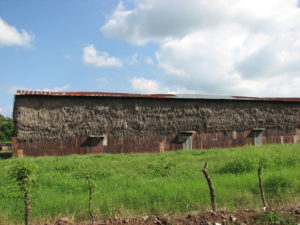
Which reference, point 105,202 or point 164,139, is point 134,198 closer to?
point 105,202

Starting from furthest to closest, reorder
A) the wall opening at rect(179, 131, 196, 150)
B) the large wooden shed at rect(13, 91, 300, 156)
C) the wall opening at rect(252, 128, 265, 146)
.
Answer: the wall opening at rect(252, 128, 265, 146)
the wall opening at rect(179, 131, 196, 150)
the large wooden shed at rect(13, 91, 300, 156)

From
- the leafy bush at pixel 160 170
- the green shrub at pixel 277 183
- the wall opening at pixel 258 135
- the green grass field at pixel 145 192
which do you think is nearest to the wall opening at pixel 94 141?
the green grass field at pixel 145 192

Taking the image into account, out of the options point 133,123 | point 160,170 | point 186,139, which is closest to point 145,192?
point 160,170

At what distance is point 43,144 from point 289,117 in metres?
16.8

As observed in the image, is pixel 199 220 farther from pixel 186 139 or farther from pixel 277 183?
pixel 186 139

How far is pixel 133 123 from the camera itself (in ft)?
46.9

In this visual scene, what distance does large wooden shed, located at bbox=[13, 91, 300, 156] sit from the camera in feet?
42.8

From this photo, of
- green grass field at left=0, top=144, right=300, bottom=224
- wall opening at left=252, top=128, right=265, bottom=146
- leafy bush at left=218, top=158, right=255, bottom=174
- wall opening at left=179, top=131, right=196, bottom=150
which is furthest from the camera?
wall opening at left=252, top=128, right=265, bottom=146

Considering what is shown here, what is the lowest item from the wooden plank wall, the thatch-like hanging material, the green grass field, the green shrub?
the green grass field

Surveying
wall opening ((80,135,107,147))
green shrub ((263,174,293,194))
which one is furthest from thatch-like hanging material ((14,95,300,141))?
green shrub ((263,174,293,194))

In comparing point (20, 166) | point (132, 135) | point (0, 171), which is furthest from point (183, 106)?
point (20, 166)

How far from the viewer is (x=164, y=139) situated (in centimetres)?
1466

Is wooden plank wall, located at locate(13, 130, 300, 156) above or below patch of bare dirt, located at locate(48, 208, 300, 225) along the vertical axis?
above

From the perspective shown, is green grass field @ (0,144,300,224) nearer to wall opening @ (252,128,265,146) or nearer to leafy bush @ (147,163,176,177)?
leafy bush @ (147,163,176,177)
